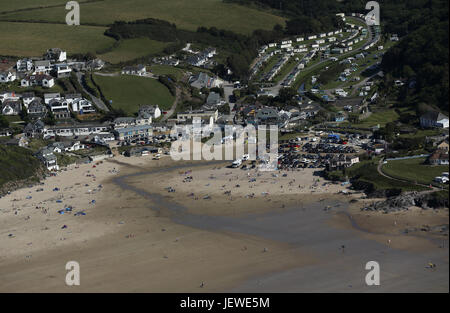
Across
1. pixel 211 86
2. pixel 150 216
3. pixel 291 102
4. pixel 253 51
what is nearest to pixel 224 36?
pixel 253 51

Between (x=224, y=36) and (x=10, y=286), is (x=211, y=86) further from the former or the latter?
(x=10, y=286)

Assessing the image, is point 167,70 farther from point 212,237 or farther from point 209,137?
point 212,237

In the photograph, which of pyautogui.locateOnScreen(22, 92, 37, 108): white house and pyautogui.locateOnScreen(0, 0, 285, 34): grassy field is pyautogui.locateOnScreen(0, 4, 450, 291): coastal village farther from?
pyautogui.locateOnScreen(0, 0, 285, 34): grassy field

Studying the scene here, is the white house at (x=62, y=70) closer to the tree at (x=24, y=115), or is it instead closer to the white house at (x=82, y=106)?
the white house at (x=82, y=106)

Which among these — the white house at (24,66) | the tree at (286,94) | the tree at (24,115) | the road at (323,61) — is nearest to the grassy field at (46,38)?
the white house at (24,66)

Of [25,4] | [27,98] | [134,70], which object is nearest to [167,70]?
[134,70]
